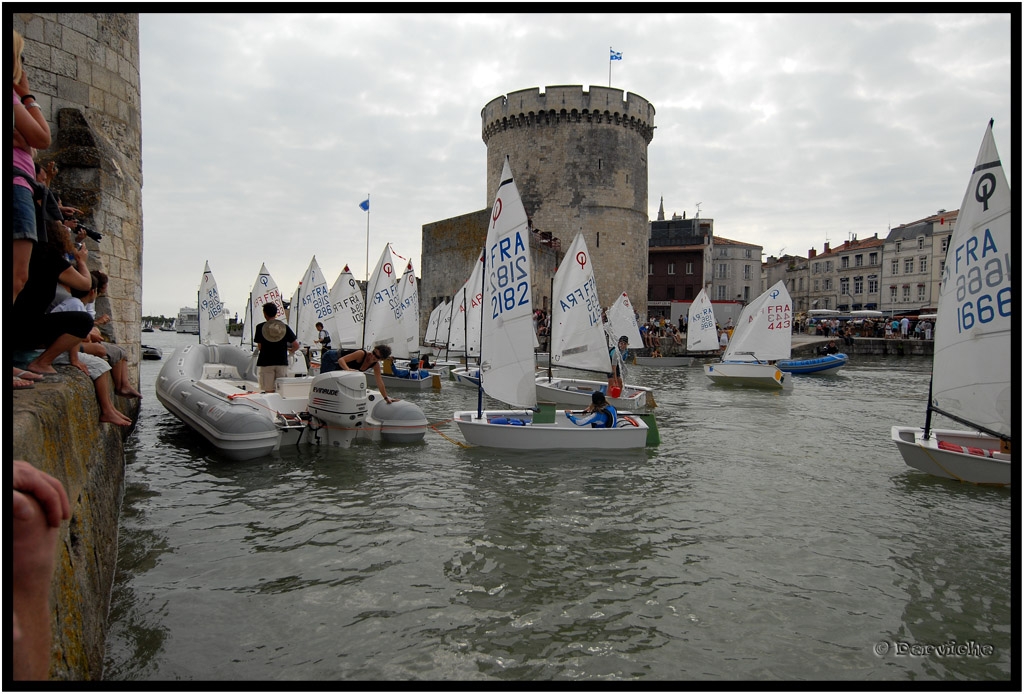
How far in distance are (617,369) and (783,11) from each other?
1382 cm

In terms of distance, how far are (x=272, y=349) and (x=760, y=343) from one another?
1771 centimetres

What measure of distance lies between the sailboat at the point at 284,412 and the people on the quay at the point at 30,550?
23.7ft

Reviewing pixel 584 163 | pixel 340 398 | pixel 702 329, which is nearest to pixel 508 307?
pixel 340 398

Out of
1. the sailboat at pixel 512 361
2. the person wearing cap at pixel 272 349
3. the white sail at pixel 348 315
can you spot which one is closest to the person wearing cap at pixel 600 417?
the sailboat at pixel 512 361

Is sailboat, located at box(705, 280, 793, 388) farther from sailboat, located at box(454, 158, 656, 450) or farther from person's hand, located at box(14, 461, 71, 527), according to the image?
person's hand, located at box(14, 461, 71, 527)

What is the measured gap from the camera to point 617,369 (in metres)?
16.5

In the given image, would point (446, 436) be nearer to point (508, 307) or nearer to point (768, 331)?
point (508, 307)

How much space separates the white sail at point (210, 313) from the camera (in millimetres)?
27281

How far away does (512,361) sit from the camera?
1053cm

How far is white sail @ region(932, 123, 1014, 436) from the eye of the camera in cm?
681

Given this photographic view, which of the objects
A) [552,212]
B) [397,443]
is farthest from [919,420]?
[552,212]

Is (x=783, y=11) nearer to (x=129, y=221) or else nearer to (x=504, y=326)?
(x=504, y=326)

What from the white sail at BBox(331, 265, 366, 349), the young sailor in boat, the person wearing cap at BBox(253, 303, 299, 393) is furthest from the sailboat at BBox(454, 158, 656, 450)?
the white sail at BBox(331, 265, 366, 349)

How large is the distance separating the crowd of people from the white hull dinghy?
2.13 metres
